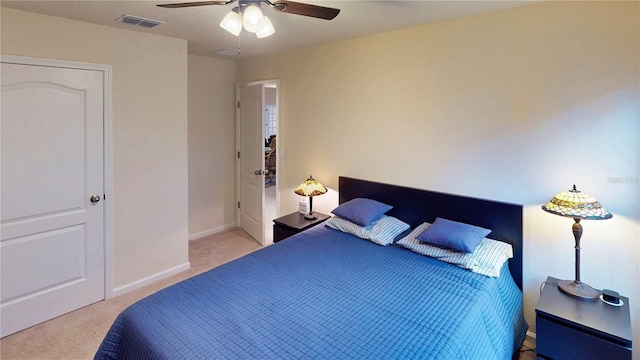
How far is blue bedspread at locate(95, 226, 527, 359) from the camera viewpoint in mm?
1423

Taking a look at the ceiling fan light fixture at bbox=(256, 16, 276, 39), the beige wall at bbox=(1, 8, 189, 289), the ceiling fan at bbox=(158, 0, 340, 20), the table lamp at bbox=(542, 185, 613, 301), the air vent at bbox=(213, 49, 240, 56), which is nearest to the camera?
the ceiling fan at bbox=(158, 0, 340, 20)

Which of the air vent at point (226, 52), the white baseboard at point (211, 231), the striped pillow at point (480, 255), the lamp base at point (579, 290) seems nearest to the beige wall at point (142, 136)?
the air vent at point (226, 52)

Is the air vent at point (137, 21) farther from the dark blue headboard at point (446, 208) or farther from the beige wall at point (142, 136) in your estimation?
the dark blue headboard at point (446, 208)

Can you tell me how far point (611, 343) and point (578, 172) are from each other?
3.30 ft

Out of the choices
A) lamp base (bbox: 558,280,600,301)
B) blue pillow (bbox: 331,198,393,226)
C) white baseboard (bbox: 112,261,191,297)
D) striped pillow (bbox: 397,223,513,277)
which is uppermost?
blue pillow (bbox: 331,198,393,226)

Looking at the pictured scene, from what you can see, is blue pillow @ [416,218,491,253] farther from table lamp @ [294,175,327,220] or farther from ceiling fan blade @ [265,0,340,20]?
ceiling fan blade @ [265,0,340,20]

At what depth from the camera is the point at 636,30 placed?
188 centimetres

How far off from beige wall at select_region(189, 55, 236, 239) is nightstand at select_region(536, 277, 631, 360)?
153 inches

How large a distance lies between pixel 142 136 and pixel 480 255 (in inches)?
118

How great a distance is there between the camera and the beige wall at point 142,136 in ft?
8.88

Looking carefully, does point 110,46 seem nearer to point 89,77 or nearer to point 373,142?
point 89,77

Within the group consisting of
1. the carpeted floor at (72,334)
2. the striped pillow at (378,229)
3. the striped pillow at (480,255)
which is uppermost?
the striped pillow at (378,229)

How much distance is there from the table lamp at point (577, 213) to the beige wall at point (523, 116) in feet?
0.56

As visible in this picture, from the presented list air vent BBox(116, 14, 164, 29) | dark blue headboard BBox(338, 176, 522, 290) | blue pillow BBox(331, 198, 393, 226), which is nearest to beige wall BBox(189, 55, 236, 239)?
air vent BBox(116, 14, 164, 29)
